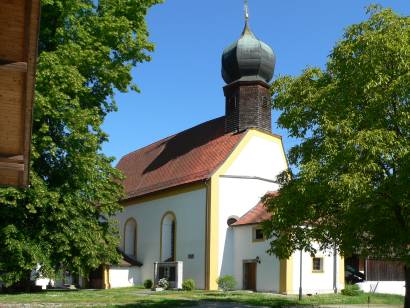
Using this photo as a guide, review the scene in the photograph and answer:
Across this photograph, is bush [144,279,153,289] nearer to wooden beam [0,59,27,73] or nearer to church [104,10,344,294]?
church [104,10,344,294]

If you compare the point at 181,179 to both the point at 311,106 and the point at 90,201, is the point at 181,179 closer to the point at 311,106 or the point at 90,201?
the point at 90,201

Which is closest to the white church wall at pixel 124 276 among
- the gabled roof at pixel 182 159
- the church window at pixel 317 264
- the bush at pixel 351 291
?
the gabled roof at pixel 182 159

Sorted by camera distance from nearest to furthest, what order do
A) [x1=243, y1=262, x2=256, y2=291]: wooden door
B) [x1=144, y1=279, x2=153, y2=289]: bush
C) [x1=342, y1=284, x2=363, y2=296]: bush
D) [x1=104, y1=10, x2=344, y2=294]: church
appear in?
[x1=342, y1=284, x2=363, y2=296]: bush → [x1=104, y1=10, x2=344, y2=294]: church → [x1=243, y1=262, x2=256, y2=291]: wooden door → [x1=144, y1=279, x2=153, y2=289]: bush

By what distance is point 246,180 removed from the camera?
35.2m

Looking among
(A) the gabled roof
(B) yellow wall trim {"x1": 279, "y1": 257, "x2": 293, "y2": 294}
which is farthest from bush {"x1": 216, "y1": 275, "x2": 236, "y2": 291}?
(A) the gabled roof

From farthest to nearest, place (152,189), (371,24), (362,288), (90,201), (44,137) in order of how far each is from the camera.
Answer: (152,189), (362,288), (90,201), (44,137), (371,24)

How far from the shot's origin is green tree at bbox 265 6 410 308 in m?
14.4

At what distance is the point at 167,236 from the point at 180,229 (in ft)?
6.99

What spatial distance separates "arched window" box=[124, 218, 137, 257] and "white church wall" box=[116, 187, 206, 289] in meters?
0.71

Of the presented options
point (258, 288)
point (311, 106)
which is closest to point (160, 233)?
point (258, 288)

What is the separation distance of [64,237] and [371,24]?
1452cm

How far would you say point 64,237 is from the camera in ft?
78.4

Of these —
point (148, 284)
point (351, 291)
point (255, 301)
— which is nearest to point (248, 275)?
point (351, 291)

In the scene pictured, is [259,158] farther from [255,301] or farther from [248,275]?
[255,301]
